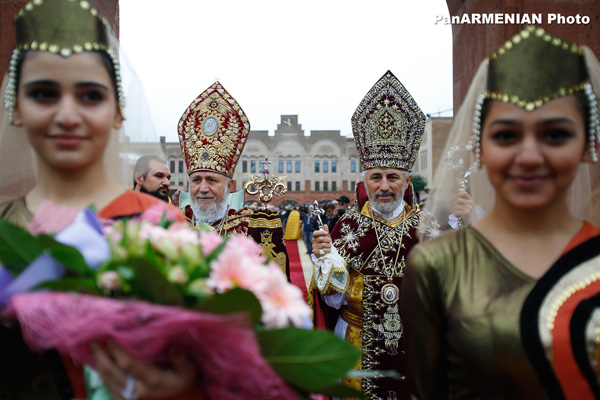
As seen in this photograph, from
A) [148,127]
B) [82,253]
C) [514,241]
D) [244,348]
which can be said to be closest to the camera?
[244,348]

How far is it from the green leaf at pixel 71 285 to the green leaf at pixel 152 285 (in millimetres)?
109

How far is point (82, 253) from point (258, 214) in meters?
4.71

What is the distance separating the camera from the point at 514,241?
72.6 inches

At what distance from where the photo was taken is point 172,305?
4.33ft

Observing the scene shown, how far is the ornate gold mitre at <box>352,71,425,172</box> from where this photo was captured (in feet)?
15.5

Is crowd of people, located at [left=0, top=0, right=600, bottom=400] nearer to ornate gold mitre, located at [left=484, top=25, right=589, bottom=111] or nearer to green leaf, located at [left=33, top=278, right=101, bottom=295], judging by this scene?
ornate gold mitre, located at [left=484, top=25, right=589, bottom=111]

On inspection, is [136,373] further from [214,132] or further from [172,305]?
[214,132]

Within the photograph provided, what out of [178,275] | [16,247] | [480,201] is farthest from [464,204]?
[16,247]

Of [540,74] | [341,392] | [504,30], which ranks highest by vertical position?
[504,30]

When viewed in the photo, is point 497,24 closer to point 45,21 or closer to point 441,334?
point 441,334

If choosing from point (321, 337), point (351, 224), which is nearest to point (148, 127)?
point (321, 337)

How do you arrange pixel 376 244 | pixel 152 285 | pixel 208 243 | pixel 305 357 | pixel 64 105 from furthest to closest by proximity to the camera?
pixel 376 244, pixel 64 105, pixel 208 243, pixel 305 357, pixel 152 285

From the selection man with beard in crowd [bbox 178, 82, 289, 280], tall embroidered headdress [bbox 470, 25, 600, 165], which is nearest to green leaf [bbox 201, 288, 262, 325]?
tall embroidered headdress [bbox 470, 25, 600, 165]

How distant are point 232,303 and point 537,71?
1.31 m
